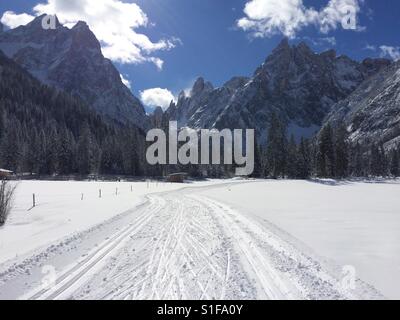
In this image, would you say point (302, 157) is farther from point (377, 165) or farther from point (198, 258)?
point (198, 258)

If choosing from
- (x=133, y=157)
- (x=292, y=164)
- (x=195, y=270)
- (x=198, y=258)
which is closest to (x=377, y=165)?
(x=292, y=164)

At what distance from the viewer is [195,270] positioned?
30.4ft

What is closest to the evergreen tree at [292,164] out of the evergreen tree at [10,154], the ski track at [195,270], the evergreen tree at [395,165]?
the evergreen tree at [395,165]

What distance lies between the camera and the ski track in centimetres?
759

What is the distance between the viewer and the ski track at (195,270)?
24.9ft

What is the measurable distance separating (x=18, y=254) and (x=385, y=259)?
441 inches

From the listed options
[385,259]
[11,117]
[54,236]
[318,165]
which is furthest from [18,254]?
[11,117]

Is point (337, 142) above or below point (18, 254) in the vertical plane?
above

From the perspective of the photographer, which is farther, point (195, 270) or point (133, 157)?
point (133, 157)

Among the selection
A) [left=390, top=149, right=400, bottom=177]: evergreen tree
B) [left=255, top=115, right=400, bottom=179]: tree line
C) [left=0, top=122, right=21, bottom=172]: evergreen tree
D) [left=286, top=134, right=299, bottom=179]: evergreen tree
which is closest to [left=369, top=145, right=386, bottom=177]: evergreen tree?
[left=390, top=149, right=400, bottom=177]: evergreen tree

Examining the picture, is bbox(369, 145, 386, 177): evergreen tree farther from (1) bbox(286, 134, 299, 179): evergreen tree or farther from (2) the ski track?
(2) the ski track
